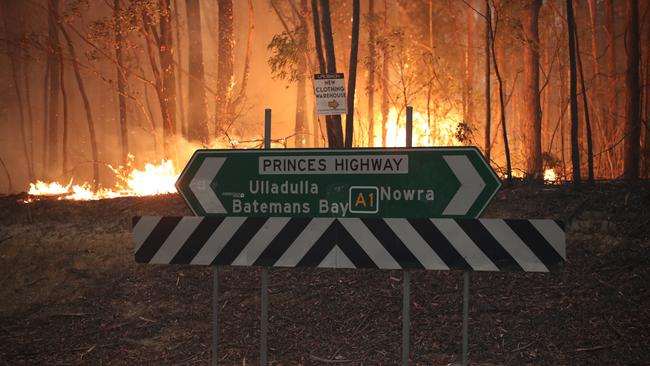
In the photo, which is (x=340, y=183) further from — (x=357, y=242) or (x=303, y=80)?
(x=303, y=80)

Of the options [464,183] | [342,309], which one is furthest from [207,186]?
[342,309]

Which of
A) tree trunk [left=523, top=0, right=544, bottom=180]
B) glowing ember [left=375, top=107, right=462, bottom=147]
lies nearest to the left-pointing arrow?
tree trunk [left=523, top=0, right=544, bottom=180]

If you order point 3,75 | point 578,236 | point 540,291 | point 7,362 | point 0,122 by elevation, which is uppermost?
point 3,75

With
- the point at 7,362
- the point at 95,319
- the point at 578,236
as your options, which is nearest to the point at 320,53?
the point at 578,236

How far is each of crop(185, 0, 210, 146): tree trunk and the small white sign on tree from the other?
16809 mm

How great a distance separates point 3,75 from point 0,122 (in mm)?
3517

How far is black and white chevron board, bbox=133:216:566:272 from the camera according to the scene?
17.4 feet

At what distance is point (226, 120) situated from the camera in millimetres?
29500

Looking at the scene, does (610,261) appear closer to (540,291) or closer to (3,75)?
(540,291)

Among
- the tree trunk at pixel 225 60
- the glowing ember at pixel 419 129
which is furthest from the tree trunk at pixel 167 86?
the glowing ember at pixel 419 129

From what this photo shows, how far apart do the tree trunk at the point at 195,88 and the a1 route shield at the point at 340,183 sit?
74.0 ft

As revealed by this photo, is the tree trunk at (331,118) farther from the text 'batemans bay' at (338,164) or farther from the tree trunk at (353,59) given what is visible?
the text 'batemans bay' at (338,164)

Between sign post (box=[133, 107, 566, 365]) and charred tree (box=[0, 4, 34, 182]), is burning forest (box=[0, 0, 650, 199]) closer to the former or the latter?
charred tree (box=[0, 4, 34, 182])

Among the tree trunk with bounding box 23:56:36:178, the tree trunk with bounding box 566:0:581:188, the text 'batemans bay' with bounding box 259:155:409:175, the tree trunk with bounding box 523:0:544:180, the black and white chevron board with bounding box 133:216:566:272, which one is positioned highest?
the tree trunk with bounding box 23:56:36:178
